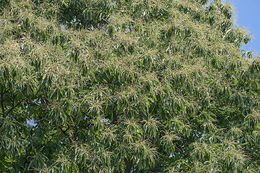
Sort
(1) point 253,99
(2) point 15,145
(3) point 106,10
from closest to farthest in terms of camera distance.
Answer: (2) point 15,145 < (1) point 253,99 < (3) point 106,10

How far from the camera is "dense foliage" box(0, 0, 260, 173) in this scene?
588 cm

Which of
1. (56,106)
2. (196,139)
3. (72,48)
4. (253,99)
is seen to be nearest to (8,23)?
(72,48)

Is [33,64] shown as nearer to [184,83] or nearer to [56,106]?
[56,106]

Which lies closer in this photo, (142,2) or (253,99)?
(253,99)

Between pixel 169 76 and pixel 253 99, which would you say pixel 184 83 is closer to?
pixel 169 76

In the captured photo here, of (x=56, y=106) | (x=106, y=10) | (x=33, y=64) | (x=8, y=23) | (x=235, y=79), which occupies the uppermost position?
(x=106, y=10)

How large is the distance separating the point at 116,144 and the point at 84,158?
0.52 metres

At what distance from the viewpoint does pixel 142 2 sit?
27.6 ft

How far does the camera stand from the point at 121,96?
6129mm

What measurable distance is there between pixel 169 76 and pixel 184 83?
10.5 inches

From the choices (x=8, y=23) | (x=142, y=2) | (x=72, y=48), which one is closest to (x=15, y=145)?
(x=72, y=48)

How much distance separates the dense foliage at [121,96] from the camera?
5879mm

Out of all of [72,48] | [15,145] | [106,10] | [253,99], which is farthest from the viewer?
[106,10]

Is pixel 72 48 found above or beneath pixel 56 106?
above
